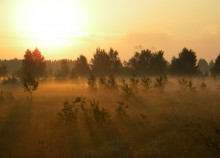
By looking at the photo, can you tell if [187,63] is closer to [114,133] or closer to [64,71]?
[64,71]

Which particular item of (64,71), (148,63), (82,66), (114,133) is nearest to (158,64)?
(148,63)

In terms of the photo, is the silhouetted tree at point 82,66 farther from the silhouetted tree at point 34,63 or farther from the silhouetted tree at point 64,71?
the silhouetted tree at point 34,63

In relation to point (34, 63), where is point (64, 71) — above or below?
below

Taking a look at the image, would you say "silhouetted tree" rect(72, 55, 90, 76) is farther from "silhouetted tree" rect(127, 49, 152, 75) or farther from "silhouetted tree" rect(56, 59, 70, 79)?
"silhouetted tree" rect(127, 49, 152, 75)

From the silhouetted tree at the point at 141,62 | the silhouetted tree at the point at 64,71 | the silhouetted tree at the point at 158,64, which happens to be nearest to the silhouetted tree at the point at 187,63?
the silhouetted tree at the point at 158,64

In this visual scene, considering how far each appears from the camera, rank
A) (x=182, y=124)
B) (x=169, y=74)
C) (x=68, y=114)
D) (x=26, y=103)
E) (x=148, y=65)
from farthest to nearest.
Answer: (x=148, y=65) < (x=169, y=74) < (x=26, y=103) < (x=68, y=114) < (x=182, y=124)

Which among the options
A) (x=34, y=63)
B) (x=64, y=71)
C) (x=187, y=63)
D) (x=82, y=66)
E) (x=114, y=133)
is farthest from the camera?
(x=64, y=71)

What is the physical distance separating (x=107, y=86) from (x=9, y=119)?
22.0 m

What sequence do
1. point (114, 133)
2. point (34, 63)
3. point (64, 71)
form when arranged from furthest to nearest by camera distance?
point (64, 71), point (34, 63), point (114, 133)

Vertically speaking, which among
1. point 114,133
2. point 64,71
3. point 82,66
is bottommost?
point 114,133

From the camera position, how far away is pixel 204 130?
2017 cm

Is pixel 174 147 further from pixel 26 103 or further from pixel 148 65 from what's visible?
pixel 148 65

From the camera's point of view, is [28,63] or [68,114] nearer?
[68,114]

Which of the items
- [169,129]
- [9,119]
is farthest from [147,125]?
[9,119]
